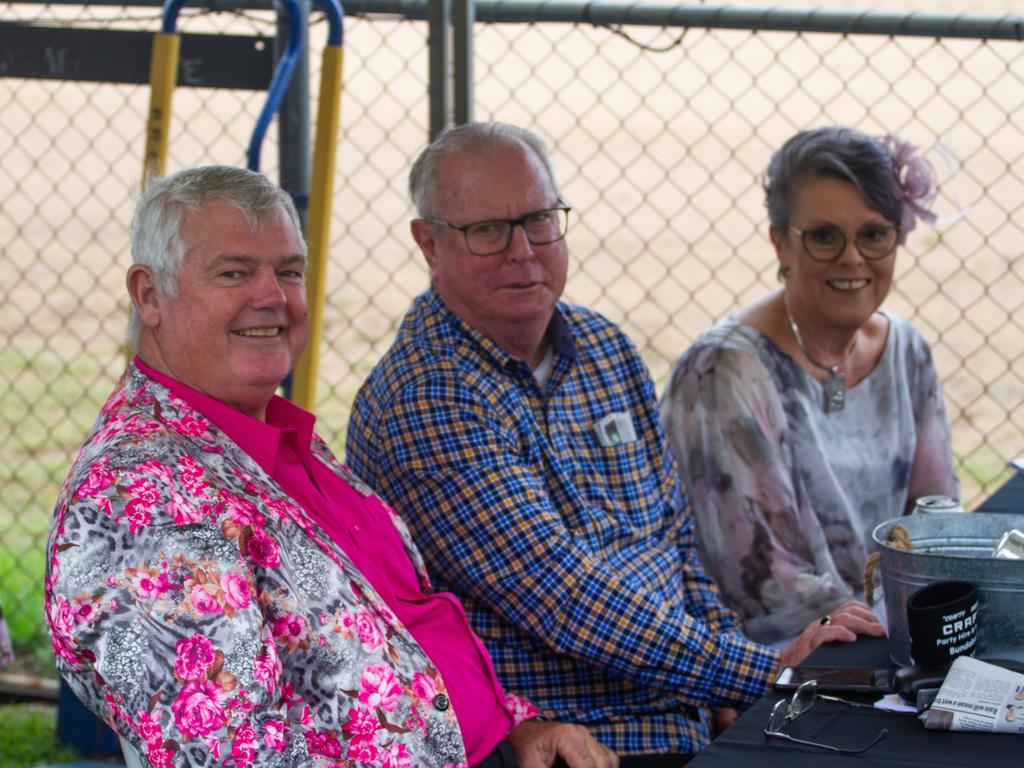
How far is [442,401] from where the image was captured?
2.52 meters

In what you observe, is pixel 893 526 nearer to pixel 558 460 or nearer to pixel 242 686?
pixel 558 460

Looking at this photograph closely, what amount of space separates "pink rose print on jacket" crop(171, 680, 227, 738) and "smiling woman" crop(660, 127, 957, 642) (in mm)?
1479

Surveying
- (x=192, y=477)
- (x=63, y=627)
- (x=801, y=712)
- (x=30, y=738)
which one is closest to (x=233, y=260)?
(x=192, y=477)

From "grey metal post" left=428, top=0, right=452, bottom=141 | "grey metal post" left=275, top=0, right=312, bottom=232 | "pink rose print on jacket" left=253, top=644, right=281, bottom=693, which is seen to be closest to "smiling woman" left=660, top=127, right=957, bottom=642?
"grey metal post" left=428, top=0, right=452, bottom=141

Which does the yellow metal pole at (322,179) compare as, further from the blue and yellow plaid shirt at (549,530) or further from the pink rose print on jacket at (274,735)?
the pink rose print on jacket at (274,735)

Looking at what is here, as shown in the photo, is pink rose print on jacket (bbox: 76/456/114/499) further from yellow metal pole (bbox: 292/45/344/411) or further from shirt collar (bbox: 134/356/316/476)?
yellow metal pole (bbox: 292/45/344/411)

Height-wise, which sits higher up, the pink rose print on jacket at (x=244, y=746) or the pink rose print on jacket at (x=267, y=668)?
the pink rose print on jacket at (x=267, y=668)

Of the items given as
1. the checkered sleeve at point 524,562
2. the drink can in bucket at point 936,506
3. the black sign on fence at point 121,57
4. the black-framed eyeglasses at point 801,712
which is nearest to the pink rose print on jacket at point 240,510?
the checkered sleeve at point 524,562

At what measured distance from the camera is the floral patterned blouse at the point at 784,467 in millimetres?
2914

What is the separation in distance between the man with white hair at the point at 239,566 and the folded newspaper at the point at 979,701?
67 centimetres

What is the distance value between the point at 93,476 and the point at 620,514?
1.17 m

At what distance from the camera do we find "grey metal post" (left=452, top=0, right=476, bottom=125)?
322 cm

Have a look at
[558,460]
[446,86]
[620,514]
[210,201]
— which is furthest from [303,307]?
[446,86]

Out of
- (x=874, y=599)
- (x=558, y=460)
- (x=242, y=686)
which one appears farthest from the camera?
(x=558, y=460)
